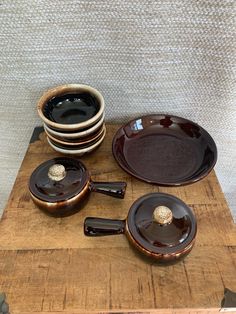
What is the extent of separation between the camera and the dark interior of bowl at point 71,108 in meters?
0.79

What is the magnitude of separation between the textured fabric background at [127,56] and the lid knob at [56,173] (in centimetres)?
32

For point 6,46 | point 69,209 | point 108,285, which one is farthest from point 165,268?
point 6,46

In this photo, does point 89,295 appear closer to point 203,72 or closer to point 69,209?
point 69,209

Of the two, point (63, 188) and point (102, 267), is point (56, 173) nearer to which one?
point (63, 188)

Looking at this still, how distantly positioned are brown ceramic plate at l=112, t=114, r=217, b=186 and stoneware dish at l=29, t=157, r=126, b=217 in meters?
0.08

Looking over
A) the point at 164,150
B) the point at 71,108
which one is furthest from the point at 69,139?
the point at 164,150

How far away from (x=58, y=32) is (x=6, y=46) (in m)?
0.15

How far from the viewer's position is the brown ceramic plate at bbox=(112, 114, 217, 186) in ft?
2.36

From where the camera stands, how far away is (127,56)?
2.61 feet

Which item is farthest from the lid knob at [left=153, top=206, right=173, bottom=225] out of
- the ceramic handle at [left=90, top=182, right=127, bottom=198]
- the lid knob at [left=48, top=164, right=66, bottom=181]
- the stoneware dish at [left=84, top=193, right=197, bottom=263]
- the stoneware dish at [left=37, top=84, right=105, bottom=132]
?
the stoneware dish at [left=37, top=84, right=105, bottom=132]

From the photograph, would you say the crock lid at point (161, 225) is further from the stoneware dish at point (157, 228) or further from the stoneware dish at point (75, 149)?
the stoneware dish at point (75, 149)

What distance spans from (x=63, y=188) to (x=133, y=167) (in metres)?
0.19

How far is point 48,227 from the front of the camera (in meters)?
0.63

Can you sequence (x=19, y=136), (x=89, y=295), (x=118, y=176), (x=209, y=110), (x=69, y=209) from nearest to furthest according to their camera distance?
(x=89, y=295)
(x=69, y=209)
(x=118, y=176)
(x=209, y=110)
(x=19, y=136)
